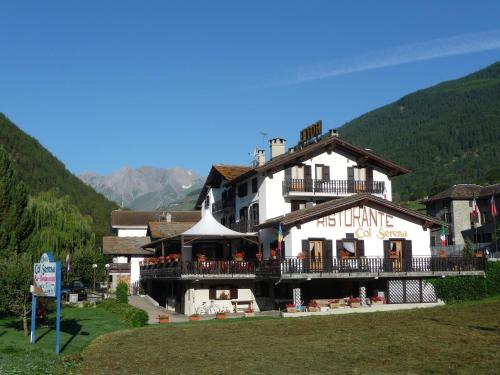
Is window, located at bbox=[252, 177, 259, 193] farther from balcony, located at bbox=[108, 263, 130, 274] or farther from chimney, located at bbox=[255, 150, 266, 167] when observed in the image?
balcony, located at bbox=[108, 263, 130, 274]

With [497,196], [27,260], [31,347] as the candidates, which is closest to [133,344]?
[31,347]

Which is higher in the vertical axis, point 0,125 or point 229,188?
point 0,125

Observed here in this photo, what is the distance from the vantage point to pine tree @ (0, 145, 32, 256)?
153 ft

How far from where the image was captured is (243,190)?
5341cm

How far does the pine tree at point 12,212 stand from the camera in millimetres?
46500

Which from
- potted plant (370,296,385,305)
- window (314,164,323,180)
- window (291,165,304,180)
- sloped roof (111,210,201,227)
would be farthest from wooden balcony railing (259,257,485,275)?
sloped roof (111,210,201,227)

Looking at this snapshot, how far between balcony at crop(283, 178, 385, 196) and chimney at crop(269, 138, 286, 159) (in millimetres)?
7882

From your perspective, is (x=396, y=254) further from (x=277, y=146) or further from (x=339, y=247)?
(x=277, y=146)

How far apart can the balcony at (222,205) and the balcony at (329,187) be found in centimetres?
923

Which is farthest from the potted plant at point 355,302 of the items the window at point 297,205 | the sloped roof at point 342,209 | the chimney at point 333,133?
the chimney at point 333,133

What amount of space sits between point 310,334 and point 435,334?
512 cm

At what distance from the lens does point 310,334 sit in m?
28.6

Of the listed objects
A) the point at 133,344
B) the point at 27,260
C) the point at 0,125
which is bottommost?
the point at 133,344

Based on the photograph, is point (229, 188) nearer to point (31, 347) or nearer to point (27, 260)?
point (27, 260)
